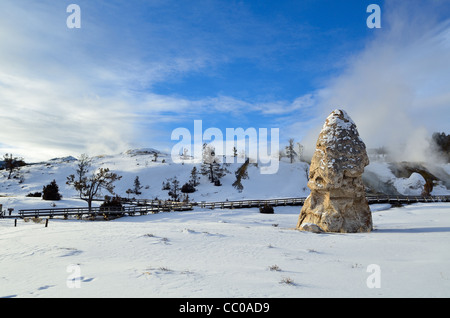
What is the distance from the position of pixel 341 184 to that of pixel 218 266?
449 inches

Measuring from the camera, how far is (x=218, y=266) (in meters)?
7.73

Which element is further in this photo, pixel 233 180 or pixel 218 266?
pixel 233 180

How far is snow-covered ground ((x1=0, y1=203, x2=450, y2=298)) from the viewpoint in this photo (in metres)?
5.71

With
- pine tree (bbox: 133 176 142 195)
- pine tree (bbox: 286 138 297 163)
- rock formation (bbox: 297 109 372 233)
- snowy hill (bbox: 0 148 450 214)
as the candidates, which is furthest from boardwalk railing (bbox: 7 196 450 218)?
pine tree (bbox: 286 138 297 163)

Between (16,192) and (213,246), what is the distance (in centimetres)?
5274

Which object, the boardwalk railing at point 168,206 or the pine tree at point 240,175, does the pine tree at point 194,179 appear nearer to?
the pine tree at point 240,175

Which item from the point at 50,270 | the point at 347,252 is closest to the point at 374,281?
the point at 347,252

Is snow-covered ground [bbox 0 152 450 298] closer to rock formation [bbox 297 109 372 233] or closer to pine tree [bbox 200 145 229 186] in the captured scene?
rock formation [bbox 297 109 372 233]

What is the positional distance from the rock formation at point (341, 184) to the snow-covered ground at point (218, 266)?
3.43m

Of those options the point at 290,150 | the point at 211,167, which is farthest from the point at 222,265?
the point at 290,150

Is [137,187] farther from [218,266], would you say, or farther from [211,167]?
[218,266]

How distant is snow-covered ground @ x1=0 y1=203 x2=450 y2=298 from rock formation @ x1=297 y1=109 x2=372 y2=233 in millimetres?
3430
